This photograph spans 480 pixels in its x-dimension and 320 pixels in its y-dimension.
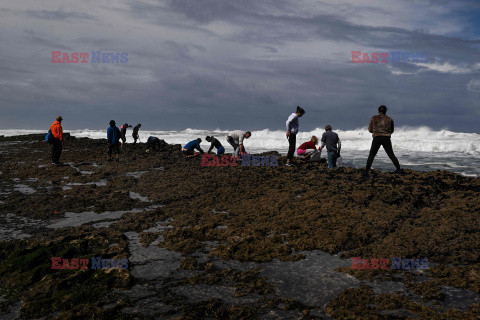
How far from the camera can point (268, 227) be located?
5648 millimetres

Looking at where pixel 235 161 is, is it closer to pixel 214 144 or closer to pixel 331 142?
pixel 214 144

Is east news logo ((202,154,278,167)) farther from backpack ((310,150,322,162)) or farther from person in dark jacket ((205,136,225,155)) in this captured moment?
backpack ((310,150,322,162))

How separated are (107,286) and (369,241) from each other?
3.58 meters

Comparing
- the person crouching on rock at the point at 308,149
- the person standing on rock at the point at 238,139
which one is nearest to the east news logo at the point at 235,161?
the person standing on rock at the point at 238,139

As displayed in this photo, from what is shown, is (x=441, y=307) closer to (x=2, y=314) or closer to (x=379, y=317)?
(x=379, y=317)

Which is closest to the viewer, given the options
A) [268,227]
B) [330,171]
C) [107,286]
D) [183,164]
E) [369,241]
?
[107,286]

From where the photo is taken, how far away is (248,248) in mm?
4746

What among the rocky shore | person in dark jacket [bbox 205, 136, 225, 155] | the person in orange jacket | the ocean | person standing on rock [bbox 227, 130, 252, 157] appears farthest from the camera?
the ocean

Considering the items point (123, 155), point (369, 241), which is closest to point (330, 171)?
point (369, 241)

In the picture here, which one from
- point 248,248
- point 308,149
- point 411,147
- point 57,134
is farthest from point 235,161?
point 411,147

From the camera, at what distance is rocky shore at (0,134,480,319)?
3.31 meters

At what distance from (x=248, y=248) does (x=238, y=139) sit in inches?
352

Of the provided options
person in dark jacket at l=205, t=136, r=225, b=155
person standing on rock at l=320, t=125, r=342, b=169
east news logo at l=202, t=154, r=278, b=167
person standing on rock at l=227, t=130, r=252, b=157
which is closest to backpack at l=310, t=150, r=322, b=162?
east news logo at l=202, t=154, r=278, b=167

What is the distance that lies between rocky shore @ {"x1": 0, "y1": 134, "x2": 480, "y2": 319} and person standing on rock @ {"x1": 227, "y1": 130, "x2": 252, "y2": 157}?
4.19 meters
